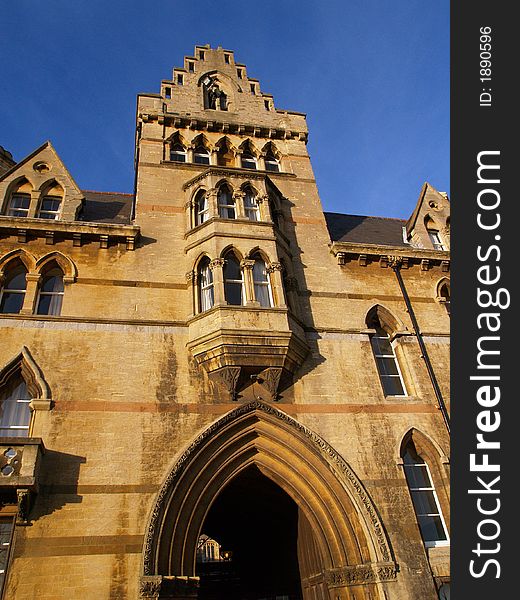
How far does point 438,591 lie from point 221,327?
7003 millimetres

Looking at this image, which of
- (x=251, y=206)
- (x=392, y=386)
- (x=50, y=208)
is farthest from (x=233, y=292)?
(x=50, y=208)

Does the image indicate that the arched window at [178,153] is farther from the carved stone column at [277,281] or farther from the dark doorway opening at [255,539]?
the dark doorway opening at [255,539]

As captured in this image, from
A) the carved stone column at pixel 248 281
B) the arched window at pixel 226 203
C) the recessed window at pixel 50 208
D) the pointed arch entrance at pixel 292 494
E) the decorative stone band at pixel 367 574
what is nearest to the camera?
the pointed arch entrance at pixel 292 494

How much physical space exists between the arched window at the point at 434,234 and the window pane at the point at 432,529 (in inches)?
360

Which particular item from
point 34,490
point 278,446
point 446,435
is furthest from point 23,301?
point 446,435

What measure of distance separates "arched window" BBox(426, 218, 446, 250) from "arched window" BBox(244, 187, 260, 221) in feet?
21.6

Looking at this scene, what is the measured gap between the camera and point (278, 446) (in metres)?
10.6

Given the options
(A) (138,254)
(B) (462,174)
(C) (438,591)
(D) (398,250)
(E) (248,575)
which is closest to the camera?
(B) (462,174)

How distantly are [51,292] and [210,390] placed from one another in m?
4.84

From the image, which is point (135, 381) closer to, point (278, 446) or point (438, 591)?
point (278, 446)

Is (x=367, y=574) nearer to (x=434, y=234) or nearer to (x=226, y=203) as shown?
(x=226, y=203)

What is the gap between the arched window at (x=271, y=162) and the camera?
16703mm

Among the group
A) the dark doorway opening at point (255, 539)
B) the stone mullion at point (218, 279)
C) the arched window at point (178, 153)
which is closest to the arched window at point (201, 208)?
the stone mullion at point (218, 279)

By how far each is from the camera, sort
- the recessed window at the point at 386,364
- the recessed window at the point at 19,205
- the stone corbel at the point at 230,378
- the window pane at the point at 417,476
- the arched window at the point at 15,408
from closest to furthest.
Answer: the arched window at the point at 15,408 → the stone corbel at the point at 230,378 → the window pane at the point at 417,476 → the recessed window at the point at 386,364 → the recessed window at the point at 19,205
